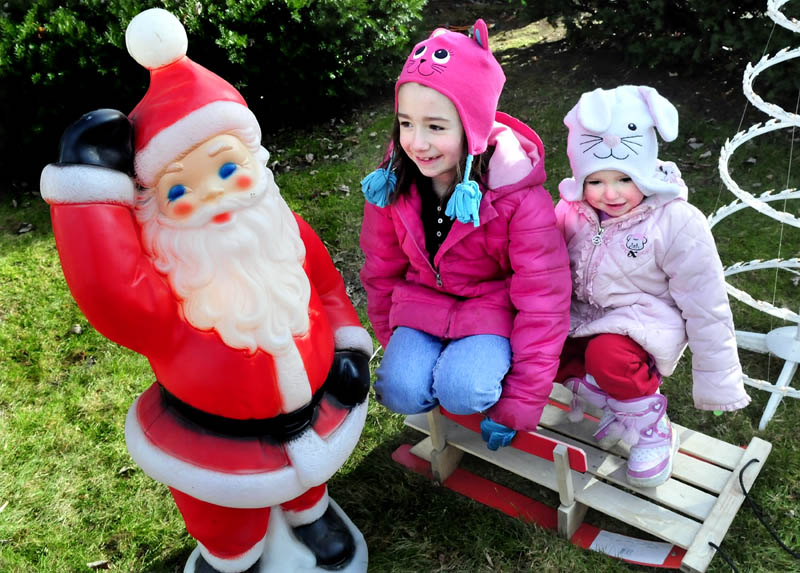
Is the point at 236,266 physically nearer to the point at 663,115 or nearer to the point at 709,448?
the point at 663,115

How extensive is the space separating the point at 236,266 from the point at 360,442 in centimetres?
176

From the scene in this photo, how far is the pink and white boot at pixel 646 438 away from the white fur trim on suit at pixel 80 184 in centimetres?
208

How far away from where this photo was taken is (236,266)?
2.10 metres

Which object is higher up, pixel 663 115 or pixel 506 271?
pixel 663 115

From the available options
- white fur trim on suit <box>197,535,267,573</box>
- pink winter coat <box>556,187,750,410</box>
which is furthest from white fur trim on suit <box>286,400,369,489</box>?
pink winter coat <box>556,187,750,410</box>

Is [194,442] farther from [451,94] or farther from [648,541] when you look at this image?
[648,541]

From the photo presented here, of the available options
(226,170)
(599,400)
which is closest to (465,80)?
(226,170)

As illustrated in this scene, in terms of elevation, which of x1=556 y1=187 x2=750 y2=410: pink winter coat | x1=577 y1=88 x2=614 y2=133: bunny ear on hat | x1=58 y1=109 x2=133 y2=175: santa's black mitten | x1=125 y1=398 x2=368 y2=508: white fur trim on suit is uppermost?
x1=577 y1=88 x2=614 y2=133: bunny ear on hat

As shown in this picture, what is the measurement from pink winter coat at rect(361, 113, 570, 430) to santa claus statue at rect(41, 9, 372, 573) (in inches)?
22.4

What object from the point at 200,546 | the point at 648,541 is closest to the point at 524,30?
the point at 648,541

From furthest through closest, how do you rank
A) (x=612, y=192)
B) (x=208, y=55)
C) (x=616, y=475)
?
(x=208, y=55)
(x=616, y=475)
(x=612, y=192)

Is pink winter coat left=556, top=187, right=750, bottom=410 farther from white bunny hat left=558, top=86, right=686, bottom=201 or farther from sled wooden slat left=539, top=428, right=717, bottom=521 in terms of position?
sled wooden slat left=539, top=428, right=717, bottom=521

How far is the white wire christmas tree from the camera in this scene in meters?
3.09

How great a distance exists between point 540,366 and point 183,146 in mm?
1543
